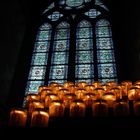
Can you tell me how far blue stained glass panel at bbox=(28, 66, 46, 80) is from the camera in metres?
7.25

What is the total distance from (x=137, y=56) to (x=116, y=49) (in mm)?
1348

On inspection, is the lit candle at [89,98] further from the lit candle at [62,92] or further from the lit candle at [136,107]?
the lit candle at [136,107]

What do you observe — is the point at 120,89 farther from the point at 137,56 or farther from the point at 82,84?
the point at 137,56

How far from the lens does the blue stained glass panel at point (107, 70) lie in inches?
276

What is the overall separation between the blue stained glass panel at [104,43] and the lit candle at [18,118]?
4623 mm

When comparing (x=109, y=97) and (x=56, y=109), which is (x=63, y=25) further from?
(x=56, y=109)

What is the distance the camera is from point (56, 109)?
346cm

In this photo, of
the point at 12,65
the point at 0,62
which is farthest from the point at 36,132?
the point at 12,65

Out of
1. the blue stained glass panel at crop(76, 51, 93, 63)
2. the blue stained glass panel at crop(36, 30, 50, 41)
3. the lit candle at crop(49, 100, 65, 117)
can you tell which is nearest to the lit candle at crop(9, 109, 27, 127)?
the lit candle at crop(49, 100, 65, 117)

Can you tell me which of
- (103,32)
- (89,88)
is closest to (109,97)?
(89,88)

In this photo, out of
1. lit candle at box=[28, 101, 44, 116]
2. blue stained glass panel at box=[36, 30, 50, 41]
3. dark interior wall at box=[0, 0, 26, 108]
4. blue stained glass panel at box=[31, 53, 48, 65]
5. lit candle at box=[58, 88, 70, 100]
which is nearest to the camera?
lit candle at box=[28, 101, 44, 116]

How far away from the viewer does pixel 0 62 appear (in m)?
6.34

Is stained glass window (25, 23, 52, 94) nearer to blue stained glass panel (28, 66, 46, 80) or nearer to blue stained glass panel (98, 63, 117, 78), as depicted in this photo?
blue stained glass panel (28, 66, 46, 80)

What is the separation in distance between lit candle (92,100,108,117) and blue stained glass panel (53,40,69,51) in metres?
4.52
